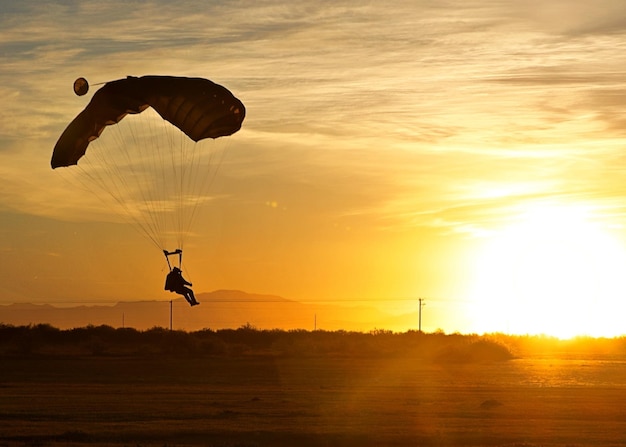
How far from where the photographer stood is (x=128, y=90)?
110 ft

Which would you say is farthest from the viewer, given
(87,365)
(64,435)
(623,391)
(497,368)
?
(497,368)

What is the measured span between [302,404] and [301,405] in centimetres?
50

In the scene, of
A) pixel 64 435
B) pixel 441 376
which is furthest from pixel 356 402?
pixel 441 376

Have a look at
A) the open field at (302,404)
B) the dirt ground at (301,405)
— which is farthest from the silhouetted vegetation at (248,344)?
the dirt ground at (301,405)

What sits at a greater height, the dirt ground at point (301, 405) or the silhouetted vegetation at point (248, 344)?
the silhouetted vegetation at point (248, 344)

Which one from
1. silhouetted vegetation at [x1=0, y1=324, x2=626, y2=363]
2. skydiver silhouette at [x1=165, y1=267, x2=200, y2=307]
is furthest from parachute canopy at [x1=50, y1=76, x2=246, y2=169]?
silhouetted vegetation at [x1=0, y1=324, x2=626, y2=363]

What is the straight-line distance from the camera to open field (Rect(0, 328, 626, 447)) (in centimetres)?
3177

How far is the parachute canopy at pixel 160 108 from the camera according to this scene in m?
33.2

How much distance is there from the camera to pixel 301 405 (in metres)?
41.8

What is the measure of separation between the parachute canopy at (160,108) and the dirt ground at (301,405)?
9763 millimetres

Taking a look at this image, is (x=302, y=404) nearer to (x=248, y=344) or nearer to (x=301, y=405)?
(x=301, y=405)

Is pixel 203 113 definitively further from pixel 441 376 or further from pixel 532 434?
pixel 441 376

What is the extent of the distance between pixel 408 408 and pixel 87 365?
32.6m

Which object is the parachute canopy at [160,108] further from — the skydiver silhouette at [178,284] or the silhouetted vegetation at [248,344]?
the silhouetted vegetation at [248,344]
